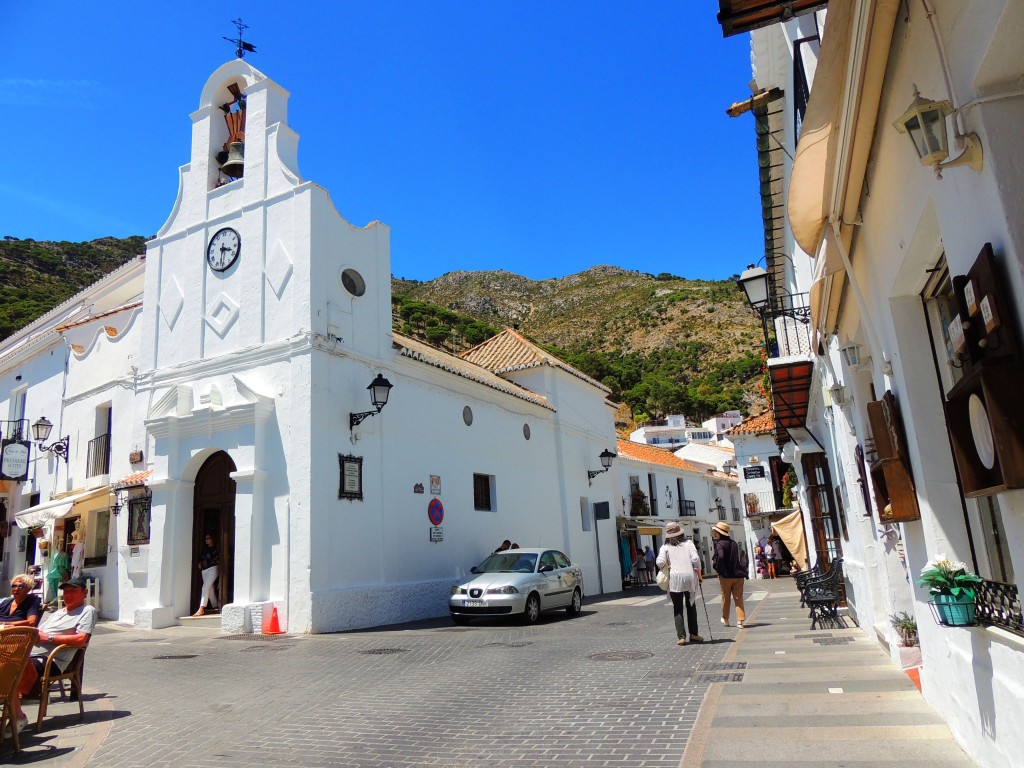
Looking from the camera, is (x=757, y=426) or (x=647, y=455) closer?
(x=757, y=426)

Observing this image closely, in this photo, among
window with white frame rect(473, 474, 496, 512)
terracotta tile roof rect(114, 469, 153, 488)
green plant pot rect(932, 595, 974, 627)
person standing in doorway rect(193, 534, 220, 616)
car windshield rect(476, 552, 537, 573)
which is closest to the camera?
green plant pot rect(932, 595, 974, 627)

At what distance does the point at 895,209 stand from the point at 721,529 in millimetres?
8011

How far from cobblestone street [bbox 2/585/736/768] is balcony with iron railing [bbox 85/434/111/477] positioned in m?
7.64

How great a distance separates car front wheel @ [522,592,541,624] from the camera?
1445cm

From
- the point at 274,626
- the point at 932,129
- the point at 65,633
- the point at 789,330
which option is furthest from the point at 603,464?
the point at 932,129

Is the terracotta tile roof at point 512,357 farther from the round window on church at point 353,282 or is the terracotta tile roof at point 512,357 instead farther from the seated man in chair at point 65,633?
the seated man in chair at point 65,633

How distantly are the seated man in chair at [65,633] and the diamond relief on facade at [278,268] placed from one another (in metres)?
9.37

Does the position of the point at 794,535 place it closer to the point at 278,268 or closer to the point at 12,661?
the point at 278,268

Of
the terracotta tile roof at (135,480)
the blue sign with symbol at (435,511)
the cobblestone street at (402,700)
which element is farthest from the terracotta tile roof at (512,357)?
the cobblestone street at (402,700)

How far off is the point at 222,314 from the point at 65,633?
1067 cm

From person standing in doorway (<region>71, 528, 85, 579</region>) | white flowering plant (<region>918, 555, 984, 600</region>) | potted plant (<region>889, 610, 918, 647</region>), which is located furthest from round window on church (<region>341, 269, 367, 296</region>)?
white flowering plant (<region>918, 555, 984, 600</region>)

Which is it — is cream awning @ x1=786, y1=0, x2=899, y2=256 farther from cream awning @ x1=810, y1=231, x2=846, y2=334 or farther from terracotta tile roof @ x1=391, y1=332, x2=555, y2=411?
terracotta tile roof @ x1=391, y1=332, x2=555, y2=411

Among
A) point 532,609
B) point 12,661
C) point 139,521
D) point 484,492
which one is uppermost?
point 484,492

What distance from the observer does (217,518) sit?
1602cm
